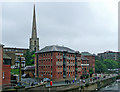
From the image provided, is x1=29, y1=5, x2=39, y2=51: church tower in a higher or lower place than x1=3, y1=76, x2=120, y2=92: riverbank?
higher

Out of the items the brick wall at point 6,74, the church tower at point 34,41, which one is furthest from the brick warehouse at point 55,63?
the church tower at point 34,41

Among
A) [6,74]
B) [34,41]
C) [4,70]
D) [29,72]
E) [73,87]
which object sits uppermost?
[34,41]

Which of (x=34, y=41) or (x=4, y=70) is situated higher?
(x=34, y=41)

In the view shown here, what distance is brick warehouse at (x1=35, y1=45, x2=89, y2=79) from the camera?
72188mm

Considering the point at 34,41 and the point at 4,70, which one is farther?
the point at 34,41

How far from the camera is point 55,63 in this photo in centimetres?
7169

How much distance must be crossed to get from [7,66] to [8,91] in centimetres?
1493

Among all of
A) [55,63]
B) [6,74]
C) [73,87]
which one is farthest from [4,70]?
[55,63]

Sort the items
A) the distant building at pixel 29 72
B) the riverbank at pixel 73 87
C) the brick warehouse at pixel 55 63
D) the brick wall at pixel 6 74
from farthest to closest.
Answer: the distant building at pixel 29 72 → the brick warehouse at pixel 55 63 → the brick wall at pixel 6 74 → the riverbank at pixel 73 87

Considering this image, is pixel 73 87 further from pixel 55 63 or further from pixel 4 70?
pixel 4 70

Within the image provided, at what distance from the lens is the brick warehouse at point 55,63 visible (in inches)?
2842

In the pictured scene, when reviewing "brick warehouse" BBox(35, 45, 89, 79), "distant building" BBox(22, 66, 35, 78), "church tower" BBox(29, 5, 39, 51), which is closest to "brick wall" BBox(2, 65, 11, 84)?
"brick warehouse" BBox(35, 45, 89, 79)

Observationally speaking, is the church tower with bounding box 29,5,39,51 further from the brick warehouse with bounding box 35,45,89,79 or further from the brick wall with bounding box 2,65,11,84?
the brick wall with bounding box 2,65,11,84

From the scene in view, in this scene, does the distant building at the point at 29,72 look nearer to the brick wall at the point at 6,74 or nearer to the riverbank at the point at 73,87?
the riverbank at the point at 73,87
